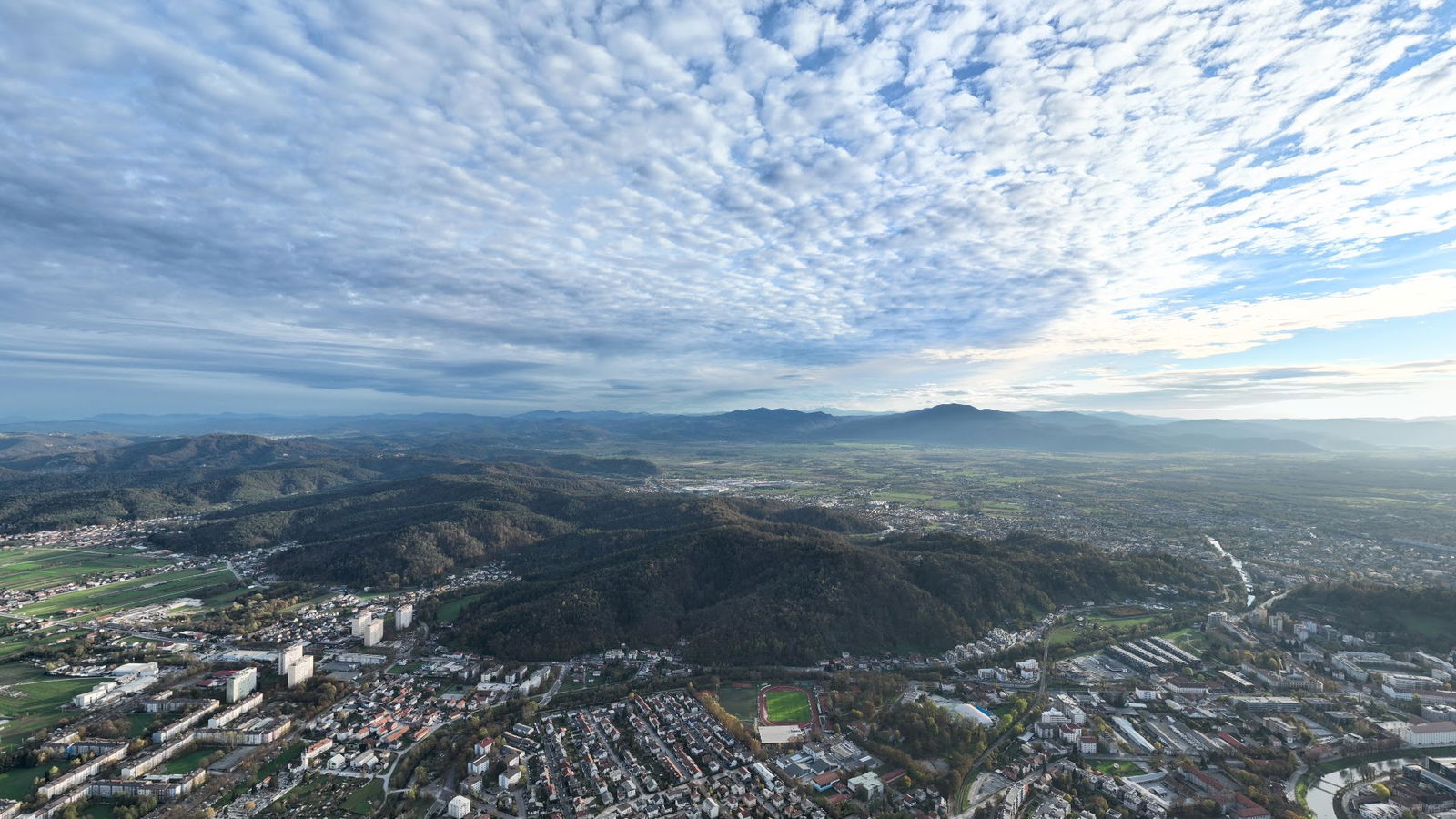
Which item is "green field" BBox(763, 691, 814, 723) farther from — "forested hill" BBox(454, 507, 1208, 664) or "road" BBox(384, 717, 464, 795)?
"road" BBox(384, 717, 464, 795)

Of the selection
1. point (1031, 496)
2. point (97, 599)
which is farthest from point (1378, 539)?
point (97, 599)

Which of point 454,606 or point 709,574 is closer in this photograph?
point 709,574

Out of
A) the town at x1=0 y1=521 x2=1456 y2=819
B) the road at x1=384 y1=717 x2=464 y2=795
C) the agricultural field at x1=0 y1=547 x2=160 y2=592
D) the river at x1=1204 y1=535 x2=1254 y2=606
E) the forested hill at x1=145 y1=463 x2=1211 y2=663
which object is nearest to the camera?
the town at x1=0 y1=521 x2=1456 y2=819

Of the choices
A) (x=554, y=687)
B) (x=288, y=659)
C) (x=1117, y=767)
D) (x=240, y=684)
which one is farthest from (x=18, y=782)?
(x=1117, y=767)

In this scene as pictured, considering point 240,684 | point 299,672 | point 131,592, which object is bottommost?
point 131,592

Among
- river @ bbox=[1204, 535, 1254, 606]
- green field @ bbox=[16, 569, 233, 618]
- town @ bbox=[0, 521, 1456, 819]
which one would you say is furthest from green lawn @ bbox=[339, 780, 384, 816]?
river @ bbox=[1204, 535, 1254, 606]

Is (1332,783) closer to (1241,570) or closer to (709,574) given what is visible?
(709,574)

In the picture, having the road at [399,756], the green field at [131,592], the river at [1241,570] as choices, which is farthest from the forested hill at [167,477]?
the river at [1241,570]
